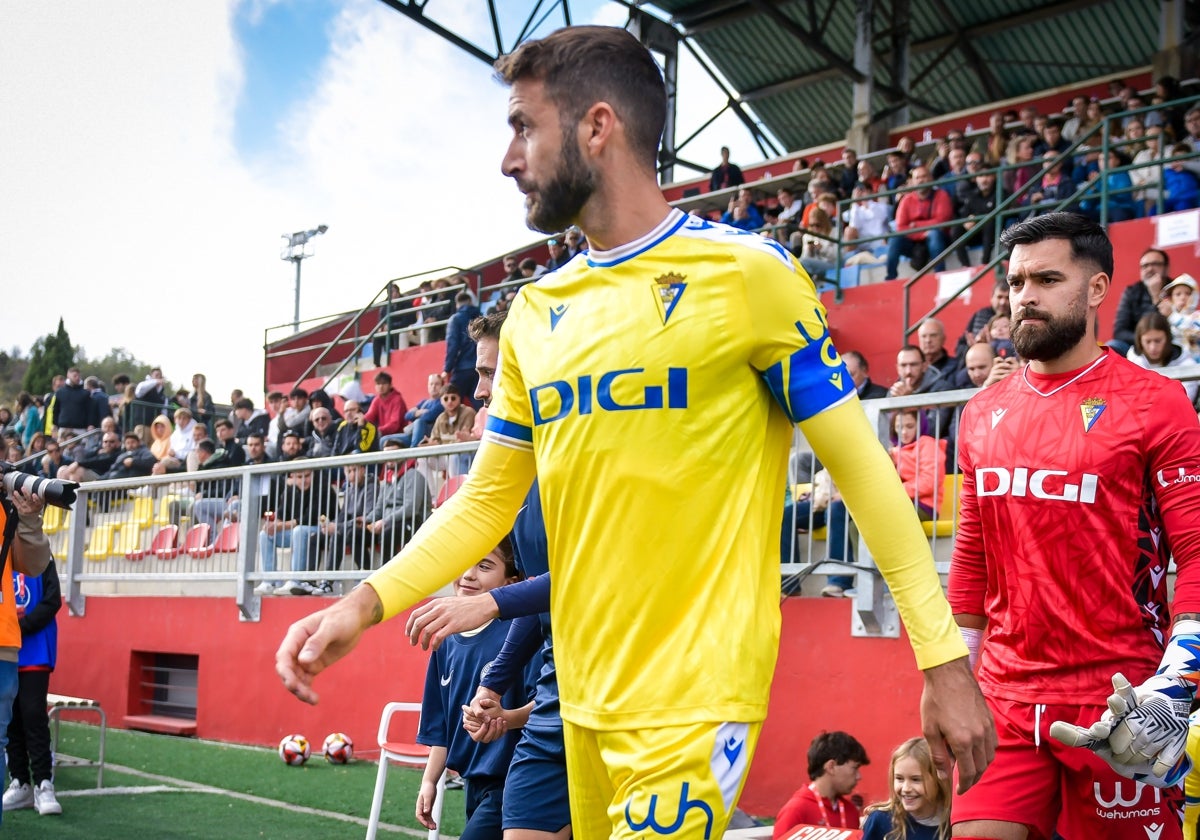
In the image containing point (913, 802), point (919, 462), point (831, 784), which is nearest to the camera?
point (913, 802)

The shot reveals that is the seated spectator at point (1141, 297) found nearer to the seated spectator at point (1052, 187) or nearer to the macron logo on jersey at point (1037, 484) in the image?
the seated spectator at point (1052, 187)

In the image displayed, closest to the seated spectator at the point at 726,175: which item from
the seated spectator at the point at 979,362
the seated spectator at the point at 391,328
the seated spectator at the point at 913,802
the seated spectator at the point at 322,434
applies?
the seated spectator at the point at 391,328

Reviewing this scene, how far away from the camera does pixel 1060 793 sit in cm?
374

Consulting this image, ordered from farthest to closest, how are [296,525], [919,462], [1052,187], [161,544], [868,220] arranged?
[868,220], [161,544], [1052,187], [296,525], [919,462]

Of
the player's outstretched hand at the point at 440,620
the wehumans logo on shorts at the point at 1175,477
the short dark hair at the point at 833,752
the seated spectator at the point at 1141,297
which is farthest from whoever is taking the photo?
the seated spectator at the point at 1141,297

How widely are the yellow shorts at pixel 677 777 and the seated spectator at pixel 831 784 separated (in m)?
4.39

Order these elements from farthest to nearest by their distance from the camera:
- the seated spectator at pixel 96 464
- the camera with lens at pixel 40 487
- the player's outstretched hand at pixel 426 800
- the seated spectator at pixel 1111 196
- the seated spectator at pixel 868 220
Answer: the seated spectator at pixel 96 464 < the seated spectator at pixel 868 220 < the seated spectator at pixel 1111 196 < the camera with lens at pixel 40 487 < the player's outstretched hand at pixel 426 800

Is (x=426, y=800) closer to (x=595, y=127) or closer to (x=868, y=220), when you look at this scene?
(x=595, y=127)

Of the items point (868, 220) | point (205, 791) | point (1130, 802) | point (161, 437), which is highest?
point (868, 220)

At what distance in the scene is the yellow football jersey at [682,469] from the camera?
2.53m

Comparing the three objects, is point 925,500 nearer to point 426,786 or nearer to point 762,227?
point 426,786

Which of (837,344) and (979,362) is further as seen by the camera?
(837,344)

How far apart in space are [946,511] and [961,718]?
219 inches

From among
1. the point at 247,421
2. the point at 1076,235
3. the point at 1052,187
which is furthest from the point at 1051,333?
the point at 247,421
